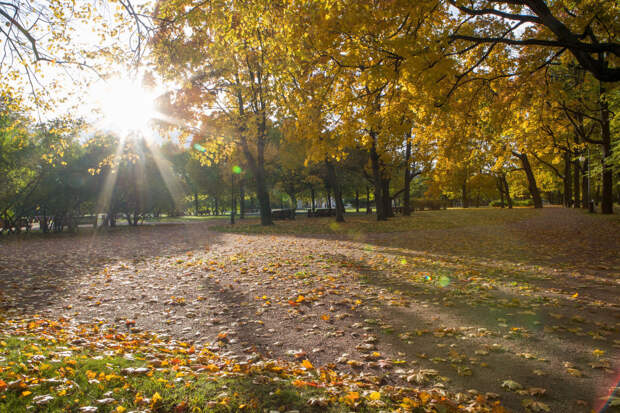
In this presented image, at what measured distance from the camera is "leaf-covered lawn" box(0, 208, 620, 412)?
3172 mm

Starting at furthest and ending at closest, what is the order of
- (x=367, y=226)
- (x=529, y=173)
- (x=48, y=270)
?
1. (x=529, y=173)
2. (x=367, y=226)
3. (x=48, y=270)

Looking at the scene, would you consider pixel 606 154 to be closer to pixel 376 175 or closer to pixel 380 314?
pixel 376 175

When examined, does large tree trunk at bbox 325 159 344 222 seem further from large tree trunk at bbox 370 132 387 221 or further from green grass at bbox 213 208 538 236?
large tree trunk at bbox 370 132 387 221

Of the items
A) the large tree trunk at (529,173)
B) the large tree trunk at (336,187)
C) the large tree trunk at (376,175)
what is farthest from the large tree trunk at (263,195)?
the large tree trunk at (529,173)

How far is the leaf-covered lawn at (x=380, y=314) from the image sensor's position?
10.4 ft

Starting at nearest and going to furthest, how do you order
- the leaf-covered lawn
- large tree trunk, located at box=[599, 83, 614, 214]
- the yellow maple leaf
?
the yellow maple leaf < the leaf-covered lawn < large tree trunk, located at box=[599, 83, 614, 214]

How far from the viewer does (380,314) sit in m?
5.29

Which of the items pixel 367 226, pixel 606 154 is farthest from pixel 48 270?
pixel 606 154

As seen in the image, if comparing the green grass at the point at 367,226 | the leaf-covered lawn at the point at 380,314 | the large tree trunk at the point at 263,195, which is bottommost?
the leaf-covered lawn at the point at 380,314

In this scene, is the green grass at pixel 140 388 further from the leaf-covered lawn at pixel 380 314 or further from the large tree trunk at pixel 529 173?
the large tree trunk at pixel 529 173

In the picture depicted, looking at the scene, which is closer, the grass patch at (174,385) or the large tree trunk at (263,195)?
the grass patch at (174,385)

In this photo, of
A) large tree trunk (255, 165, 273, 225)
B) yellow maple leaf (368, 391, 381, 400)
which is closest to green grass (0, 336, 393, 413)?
yellow maple leaf (368, 391, 381, 400)

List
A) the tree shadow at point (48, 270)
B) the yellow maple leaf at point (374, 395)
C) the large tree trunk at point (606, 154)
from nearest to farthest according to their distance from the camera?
the yellow maple leaf at point (374, 395) → the tree shadow at point (48, 270) → the large tree trunk at point (606, 154)

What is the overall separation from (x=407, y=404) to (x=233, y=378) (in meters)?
1.64
